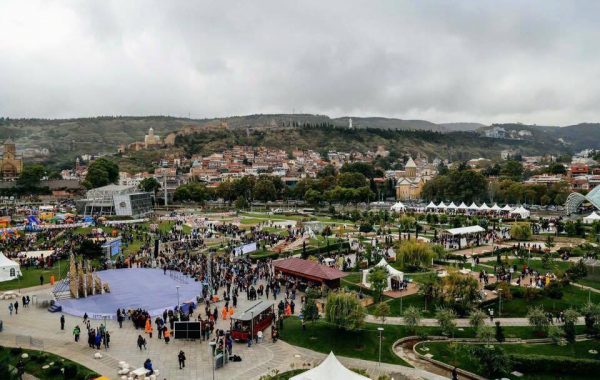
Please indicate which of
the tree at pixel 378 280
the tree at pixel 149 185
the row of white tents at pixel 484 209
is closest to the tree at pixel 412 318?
the tree at pixel 378 280

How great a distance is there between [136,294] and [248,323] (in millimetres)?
9620

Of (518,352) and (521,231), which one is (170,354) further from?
(521,231)

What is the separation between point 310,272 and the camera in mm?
27672

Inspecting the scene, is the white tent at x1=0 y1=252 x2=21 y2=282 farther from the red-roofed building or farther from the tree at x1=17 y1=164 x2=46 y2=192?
the tree at x1=17 y1=164 x2=46 y2=192

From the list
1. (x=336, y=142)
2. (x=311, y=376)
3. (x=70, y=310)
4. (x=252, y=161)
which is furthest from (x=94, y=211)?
(x=336, y=142)

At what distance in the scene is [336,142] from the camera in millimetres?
194375

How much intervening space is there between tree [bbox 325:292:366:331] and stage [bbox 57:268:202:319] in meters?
8.32

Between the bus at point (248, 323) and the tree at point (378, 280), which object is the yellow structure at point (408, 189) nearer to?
the tree at point (378, 280)

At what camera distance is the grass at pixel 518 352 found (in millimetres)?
16844

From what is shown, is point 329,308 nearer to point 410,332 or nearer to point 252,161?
point 410,332

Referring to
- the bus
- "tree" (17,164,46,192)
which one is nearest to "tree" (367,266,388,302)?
the bus

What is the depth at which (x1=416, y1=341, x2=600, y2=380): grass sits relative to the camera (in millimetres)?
16844

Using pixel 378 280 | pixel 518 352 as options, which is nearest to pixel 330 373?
pixel 518 352

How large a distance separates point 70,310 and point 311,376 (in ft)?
48.4
